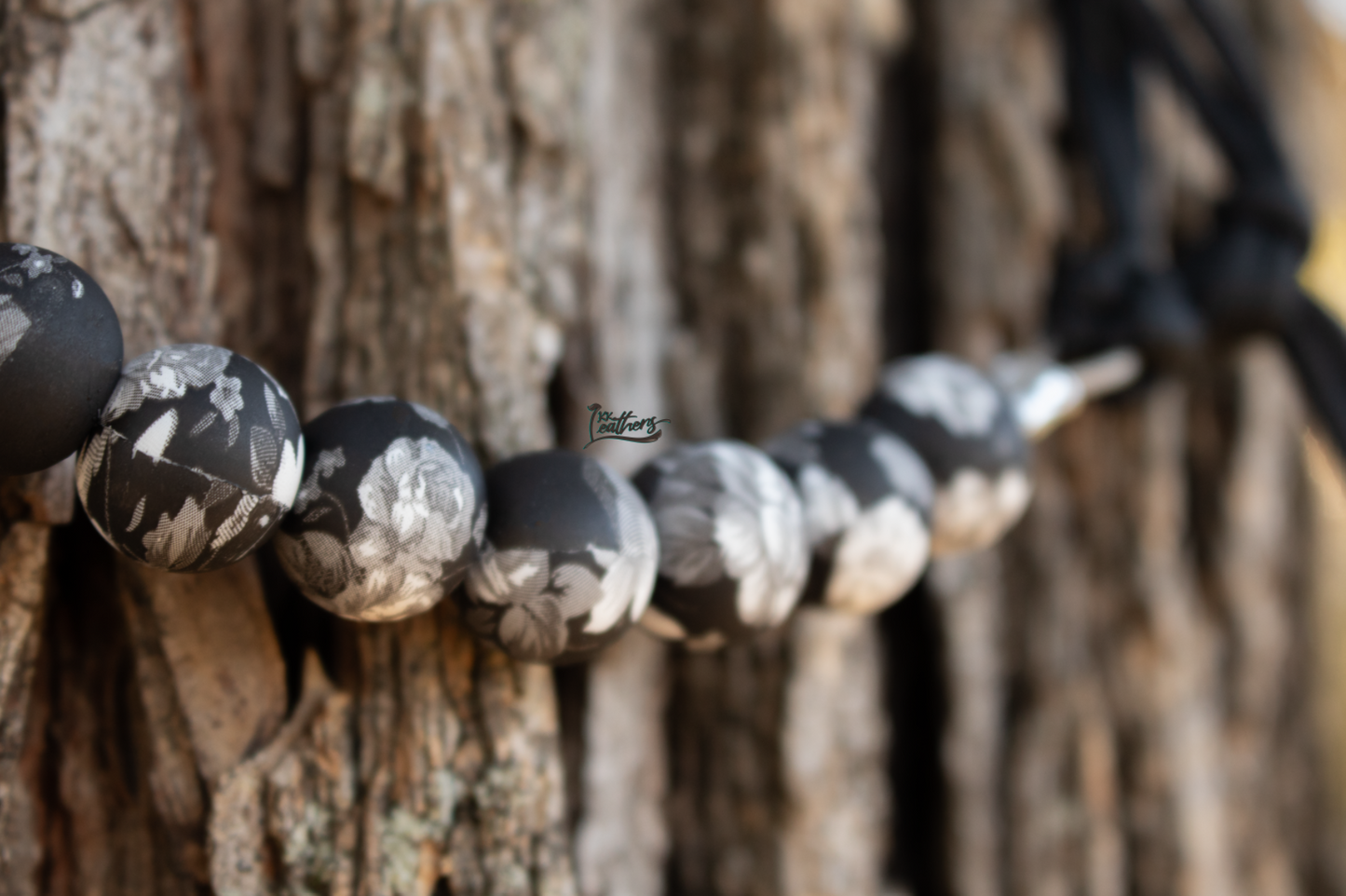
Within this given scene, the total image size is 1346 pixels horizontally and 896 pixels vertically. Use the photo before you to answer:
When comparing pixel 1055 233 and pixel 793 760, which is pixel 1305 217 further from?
pixel 793 760

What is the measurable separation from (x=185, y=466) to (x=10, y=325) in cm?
9

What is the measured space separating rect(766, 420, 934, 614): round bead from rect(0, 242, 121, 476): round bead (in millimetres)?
370

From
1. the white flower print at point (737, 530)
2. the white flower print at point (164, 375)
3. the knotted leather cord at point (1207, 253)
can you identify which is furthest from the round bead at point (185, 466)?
the knotted leather cord at point (1207, 253)

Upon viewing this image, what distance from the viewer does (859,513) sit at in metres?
0.52

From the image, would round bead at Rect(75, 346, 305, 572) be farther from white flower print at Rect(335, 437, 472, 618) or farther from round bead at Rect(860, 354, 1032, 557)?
round bead at Rect(860, 354, 1032, 557)

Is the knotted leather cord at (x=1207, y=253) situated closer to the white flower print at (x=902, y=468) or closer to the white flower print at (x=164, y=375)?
the white flower print at (x=902, y=468)

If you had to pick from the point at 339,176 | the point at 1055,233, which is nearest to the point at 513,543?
the point at 339,176

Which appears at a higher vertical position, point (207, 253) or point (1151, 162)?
point (1151, 162)

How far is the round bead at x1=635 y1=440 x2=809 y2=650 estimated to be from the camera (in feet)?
1.55

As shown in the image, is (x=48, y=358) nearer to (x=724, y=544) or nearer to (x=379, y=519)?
(x=379, y=519)

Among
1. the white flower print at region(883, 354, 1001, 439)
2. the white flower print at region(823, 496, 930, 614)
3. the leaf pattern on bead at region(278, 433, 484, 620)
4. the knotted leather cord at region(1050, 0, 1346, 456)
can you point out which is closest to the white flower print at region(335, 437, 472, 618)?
the leaf pattern on bead at region(278, 433, 484, 620)

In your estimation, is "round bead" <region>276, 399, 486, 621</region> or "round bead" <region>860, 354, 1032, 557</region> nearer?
"round bead" <region>276, 399, 486, 621</region>

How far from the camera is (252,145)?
0.59 metres

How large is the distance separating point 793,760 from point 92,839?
45 centimetres
